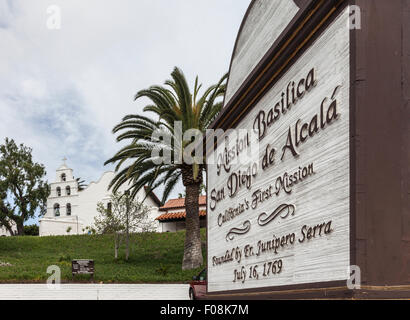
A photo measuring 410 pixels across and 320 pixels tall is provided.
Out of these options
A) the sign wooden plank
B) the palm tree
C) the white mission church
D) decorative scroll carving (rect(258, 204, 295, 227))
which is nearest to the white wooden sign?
decorative scroll carving (rect(258, 204, 295, 227))

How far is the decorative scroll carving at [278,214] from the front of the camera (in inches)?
124

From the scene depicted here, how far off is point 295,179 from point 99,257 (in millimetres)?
31059

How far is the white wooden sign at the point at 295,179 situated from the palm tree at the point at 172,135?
743 inches

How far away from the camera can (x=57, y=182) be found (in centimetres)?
5622

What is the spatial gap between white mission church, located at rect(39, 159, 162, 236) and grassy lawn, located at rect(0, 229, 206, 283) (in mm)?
10388

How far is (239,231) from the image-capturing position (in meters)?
4.18

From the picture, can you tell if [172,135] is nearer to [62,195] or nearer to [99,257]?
[99,257]

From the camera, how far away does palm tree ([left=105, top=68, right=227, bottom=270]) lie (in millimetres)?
23297

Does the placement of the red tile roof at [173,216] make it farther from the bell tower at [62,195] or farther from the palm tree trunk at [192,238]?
the palm tree trunk at [192,238]

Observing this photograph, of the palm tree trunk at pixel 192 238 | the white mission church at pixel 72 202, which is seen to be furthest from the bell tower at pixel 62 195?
the palm tree trunk at pixel 192 238

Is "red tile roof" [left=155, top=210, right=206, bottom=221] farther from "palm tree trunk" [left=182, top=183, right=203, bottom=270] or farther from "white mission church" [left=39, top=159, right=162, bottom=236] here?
"palm tree trunk" [left=182, top=183, right=203, bottom=270]
